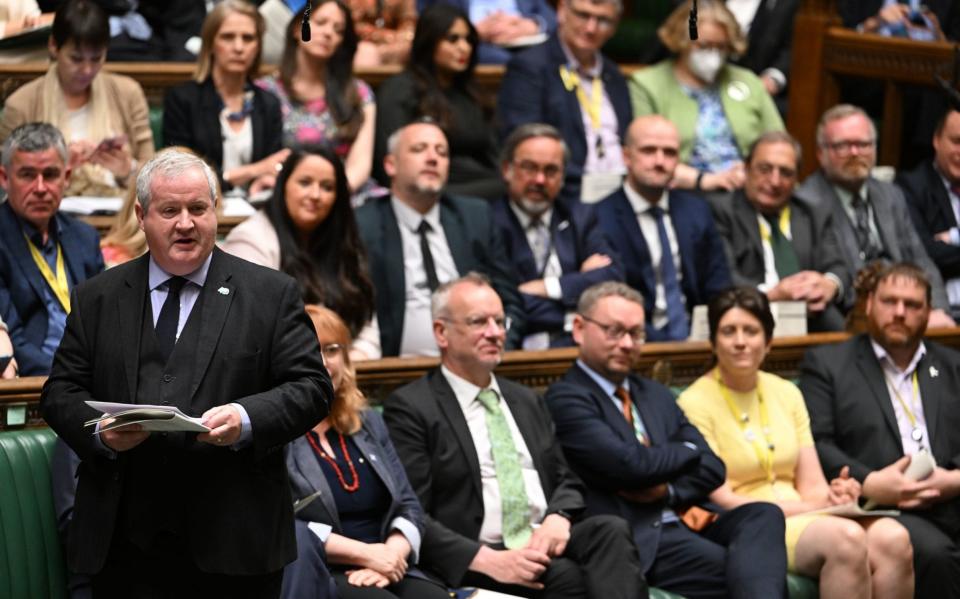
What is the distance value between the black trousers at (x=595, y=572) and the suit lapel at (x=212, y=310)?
4.71 feet

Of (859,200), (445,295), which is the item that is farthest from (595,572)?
(859,200)

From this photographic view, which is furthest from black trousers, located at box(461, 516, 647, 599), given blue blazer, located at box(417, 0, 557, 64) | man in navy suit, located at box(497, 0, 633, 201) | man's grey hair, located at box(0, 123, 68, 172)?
blue blazer, located at box(417, 0, 557, 64)

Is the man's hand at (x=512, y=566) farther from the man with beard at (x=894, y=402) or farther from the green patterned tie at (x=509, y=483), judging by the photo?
the man with beard at (x=894, y=402)

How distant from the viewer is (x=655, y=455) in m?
4.73

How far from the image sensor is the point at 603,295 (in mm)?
4973

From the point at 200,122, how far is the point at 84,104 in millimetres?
433

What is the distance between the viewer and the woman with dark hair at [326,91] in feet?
20.4

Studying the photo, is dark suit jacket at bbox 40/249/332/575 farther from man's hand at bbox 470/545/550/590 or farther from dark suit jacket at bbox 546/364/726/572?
dark suit jacket at bbox 546/364/726/572

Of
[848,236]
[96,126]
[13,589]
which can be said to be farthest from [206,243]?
[848,236]

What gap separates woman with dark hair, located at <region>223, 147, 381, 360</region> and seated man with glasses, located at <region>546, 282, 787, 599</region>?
0.71 meters

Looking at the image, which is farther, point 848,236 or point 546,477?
point 848,236

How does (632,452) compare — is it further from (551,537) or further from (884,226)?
(884,226)

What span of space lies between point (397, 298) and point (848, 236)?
198 cm

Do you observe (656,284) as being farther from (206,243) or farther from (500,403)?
(206,243)
